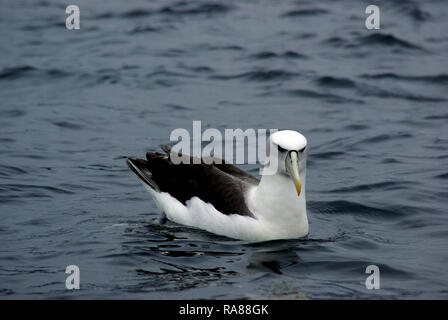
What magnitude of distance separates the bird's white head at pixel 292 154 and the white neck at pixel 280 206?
0.67ft

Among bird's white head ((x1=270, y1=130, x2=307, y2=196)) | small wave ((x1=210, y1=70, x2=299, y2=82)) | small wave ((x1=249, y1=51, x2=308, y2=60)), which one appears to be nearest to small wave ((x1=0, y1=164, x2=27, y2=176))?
bird's white head ((x1=270, y1=130, x2=307, y2=196))

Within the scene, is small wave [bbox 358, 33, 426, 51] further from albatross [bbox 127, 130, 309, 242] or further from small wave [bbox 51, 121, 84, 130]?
albatross [bbox 127, 130, 309, 242]

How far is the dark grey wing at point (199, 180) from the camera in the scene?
9.42 meters

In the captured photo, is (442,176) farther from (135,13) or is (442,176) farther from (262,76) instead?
(135,13)

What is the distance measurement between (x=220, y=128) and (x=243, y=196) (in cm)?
494

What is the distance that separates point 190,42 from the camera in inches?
760

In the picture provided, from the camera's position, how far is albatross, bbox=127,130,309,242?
8.77 meters

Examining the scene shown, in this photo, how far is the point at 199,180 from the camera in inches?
386

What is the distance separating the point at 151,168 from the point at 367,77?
24.9ft

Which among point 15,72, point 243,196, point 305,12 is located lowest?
point 243,196

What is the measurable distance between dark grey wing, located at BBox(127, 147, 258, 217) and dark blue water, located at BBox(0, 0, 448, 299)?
1.37 feet

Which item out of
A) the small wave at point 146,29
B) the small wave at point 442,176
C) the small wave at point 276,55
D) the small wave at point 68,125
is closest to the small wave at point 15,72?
the small wave at point 68,125

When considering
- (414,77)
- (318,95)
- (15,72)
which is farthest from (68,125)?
(414,77)

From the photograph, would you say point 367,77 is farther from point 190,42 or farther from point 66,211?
Result: point 66,211
